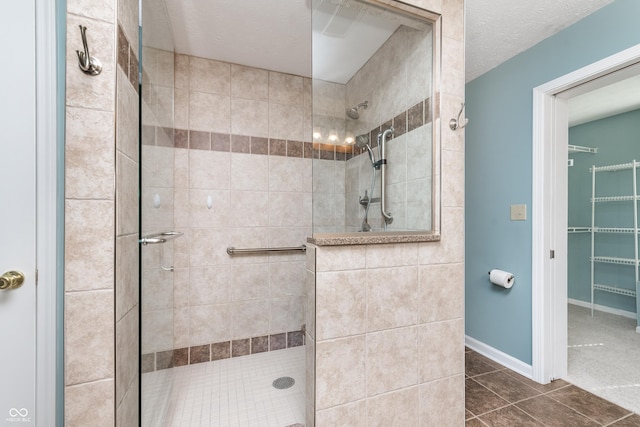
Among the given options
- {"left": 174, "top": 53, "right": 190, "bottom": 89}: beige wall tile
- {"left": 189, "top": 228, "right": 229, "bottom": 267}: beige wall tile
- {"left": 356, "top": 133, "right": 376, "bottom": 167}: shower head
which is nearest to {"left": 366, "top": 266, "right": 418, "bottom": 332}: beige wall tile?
{"left": 356, "top": 133, "right": 376, "bottom": 167}: shower head

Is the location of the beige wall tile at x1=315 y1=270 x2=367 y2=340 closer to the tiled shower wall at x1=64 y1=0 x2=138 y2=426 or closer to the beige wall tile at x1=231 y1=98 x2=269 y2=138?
the tiled shower wall at x1=64 y1=0 x2=138 y2=426

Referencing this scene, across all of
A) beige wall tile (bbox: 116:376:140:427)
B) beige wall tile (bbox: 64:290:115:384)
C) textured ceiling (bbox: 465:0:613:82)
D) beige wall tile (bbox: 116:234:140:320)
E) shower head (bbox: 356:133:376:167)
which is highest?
textured ceiling (bbox: 465:0:613:82)

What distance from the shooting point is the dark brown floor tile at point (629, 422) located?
1.42 meters

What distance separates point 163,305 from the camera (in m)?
1.54

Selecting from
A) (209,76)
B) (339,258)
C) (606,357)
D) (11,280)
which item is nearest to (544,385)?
(606,357)

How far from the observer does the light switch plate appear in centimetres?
195

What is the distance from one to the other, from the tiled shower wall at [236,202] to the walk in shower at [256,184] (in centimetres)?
1

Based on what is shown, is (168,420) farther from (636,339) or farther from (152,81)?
(636,339)

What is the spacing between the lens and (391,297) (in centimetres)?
127

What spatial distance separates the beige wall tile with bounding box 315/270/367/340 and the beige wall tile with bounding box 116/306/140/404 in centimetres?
70

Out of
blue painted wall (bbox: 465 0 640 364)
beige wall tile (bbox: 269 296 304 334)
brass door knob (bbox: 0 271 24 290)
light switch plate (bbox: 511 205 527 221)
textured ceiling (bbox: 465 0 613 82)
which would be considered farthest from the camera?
beige wall tile (bbox: 269 296 304 334)

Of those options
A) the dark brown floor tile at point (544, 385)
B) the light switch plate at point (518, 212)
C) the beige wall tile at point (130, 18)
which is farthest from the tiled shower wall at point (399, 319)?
the beige wall tile at point (130, 18)

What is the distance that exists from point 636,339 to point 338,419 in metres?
3.21

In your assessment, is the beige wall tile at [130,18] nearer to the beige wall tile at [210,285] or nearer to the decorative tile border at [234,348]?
the beige wall tile at [210,285]
